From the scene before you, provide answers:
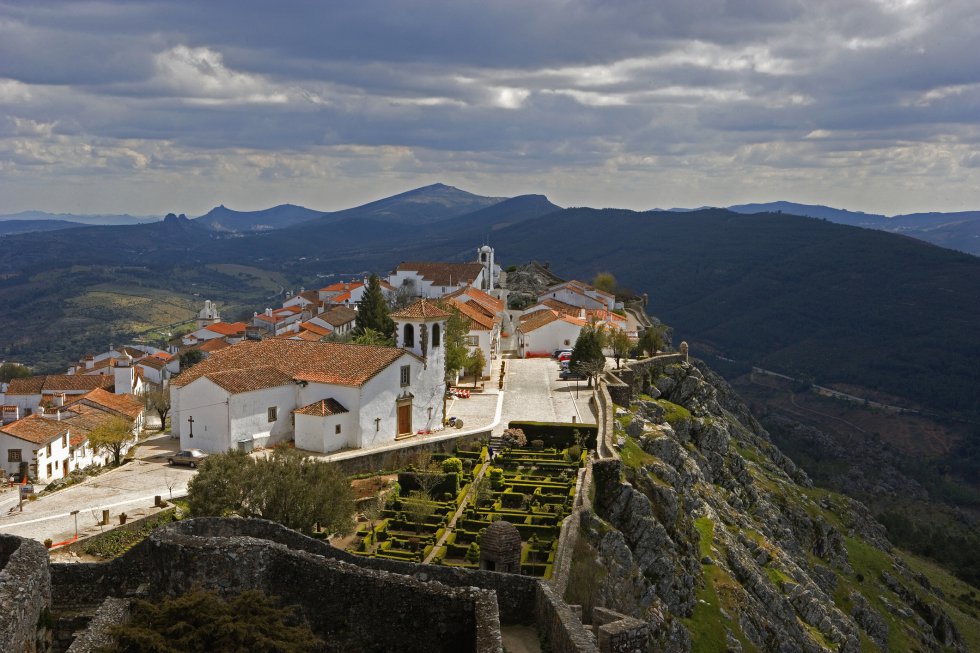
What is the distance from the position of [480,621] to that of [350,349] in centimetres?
2986

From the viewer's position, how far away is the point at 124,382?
7744 centimetres

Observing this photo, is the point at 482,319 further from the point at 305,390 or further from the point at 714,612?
the point at 714,612

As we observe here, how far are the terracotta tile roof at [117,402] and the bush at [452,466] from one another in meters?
32.6

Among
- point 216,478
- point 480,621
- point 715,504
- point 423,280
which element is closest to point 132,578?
point 480,621

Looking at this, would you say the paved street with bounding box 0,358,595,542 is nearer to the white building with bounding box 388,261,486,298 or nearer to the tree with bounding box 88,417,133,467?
the tree with bounding box 88,417,133,467

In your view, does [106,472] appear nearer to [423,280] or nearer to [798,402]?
[423,280]

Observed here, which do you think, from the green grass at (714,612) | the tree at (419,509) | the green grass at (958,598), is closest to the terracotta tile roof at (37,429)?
the tree at (419,509)

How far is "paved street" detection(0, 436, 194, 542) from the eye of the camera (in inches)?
1133

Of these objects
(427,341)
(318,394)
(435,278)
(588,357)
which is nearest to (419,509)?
(318,394)

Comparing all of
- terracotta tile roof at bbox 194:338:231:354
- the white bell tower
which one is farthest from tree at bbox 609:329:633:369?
terracotta tile roof at bbox 194:338:231:354

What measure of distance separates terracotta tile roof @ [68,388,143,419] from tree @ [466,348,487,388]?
23.8 metres

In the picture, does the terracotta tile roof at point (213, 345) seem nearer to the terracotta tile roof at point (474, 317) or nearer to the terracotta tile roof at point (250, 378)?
the terracotta tile roof at point (474, 317)

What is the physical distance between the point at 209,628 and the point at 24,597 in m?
2.62

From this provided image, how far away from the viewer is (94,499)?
105 feet
